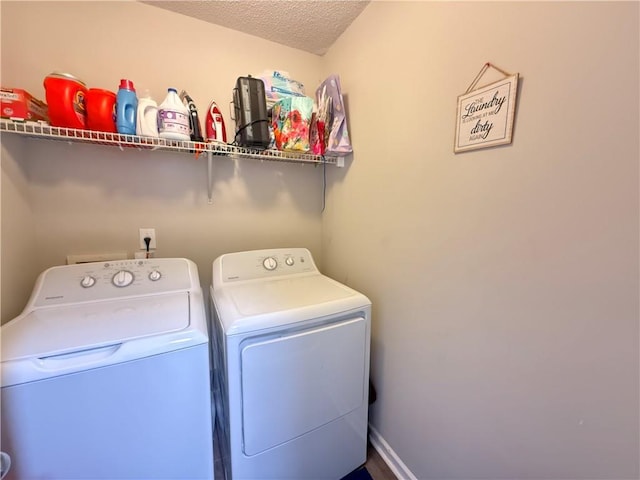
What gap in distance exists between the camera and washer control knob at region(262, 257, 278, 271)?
5.18ft

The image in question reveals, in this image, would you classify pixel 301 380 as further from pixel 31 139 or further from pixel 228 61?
pixel 228 61

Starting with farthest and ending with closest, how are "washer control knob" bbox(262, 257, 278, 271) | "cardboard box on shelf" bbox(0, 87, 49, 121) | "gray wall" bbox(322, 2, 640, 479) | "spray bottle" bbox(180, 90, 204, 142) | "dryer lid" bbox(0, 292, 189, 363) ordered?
1. "washer control knob" bbox(262, 257, 278, 271)
2. "spray bottle" bbox(180, 90, 204, 142)
3. "cardboard box on shelf" bbox(0, 87, 49, 121)
4. "dryer lid" bbox(0, 292, 189, 363)
5. "gray wall" bbox(322, 2, 640, 479)

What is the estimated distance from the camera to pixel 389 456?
1455mm

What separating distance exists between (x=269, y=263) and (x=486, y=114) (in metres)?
1.26

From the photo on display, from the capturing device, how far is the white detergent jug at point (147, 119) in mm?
1210

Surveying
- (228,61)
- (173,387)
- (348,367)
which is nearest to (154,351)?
(173,387)

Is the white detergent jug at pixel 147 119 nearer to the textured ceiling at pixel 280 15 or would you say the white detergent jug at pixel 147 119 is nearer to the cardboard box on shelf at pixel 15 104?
the cardboard box on shelf at pixel 15 104

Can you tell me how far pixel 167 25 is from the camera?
1496mm

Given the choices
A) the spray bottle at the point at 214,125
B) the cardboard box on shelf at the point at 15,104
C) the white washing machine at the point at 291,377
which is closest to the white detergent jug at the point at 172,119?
the spray bottle at the point at 214,125

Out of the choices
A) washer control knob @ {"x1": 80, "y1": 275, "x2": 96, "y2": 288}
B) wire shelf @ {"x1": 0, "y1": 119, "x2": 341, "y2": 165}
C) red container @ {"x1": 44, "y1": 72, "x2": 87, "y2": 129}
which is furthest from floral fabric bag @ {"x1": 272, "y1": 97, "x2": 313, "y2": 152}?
washer control knob @ {"x1": 80, "y1": 275, "x2": 96, "y2": 288}

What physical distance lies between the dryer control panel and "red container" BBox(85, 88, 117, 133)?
0.81m

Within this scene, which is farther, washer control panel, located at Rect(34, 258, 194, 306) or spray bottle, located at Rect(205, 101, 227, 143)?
spray bottle, located at Rect(205, 101, 227, 143)

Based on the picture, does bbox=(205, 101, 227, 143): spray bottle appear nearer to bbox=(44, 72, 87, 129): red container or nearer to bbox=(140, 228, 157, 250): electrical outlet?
bbox=(44, 72, 87, 129): red container

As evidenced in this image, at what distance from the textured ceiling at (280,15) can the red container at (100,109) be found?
713 mm
